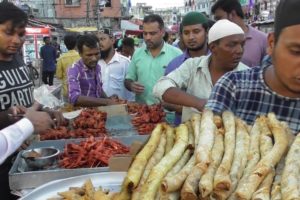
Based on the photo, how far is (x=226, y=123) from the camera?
4.80 ft

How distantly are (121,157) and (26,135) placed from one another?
91 cm

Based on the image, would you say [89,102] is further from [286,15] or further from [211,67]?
[286,15]

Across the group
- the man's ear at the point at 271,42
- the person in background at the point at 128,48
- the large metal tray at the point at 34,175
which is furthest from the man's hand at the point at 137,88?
the person in background at the point at 128,48

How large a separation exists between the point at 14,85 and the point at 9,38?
41 cm

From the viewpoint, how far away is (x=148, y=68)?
5422 mm

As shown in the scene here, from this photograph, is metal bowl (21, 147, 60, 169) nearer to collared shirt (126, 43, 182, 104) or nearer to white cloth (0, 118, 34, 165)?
white cloth (0, 118, 34, 165)

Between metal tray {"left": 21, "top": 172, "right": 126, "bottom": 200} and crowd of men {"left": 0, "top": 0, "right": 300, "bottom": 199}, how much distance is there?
0.54m

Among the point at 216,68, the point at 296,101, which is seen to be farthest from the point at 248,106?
the point at 216,68

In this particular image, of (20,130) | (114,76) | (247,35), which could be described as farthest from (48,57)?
(20,130)

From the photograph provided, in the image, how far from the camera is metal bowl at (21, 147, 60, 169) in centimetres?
285

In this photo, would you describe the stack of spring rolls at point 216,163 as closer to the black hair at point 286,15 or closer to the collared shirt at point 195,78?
the black hair at point 286,15

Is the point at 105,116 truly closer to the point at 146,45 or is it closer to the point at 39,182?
the point at 146,45

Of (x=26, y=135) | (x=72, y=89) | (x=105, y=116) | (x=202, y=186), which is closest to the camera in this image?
(x=202, y=186)

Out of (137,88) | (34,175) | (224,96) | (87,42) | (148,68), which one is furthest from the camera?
(148,68)
